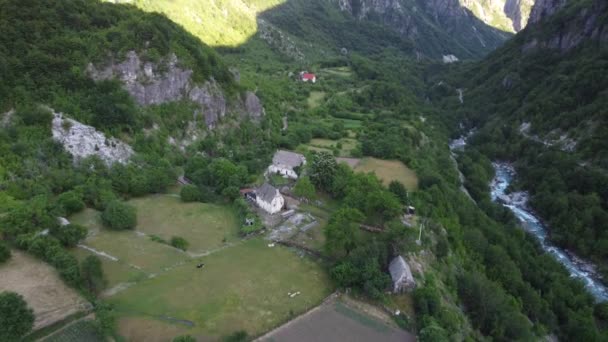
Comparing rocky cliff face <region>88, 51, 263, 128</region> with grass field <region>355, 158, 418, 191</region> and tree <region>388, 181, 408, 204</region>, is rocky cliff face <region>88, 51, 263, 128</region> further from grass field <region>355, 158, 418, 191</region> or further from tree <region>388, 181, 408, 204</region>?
tree <region>388, 181, 408, 204</region>

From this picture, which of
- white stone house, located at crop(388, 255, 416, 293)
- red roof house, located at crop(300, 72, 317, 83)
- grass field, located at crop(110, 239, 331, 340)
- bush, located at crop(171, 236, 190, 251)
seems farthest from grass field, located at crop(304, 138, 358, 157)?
red roof house, located at crop(300, 72, 317, 83)

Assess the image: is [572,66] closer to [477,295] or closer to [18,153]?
[477,295]

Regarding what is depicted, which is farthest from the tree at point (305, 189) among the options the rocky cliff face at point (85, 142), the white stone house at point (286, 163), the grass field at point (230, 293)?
the rocky cliff face at point (85, 142)

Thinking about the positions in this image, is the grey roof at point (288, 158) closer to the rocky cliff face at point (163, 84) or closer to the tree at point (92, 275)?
the rocky cliff face at point (163, 84)

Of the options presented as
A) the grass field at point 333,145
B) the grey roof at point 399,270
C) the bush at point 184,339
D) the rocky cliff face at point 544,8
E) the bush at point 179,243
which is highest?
the rocky cliff face at point 544,8

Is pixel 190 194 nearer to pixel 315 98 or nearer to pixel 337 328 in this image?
pixel 337 328
